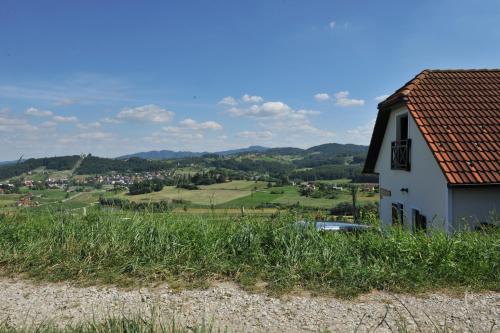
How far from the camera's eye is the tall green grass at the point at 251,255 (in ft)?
14.8

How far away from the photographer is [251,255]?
5098 mm

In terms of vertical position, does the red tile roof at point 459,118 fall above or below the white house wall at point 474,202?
above

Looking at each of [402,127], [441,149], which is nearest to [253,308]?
[441,149]

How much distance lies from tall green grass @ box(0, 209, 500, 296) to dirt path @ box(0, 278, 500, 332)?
0.79 feet

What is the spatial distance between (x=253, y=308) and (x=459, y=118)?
10202 mm

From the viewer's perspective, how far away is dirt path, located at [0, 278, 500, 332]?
11.9 feet

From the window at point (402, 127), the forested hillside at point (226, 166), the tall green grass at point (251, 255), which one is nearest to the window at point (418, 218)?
the window at point (402, 127)

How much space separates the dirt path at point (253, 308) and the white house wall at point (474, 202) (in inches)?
242

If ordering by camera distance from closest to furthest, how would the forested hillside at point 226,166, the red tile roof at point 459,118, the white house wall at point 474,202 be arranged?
the white house wall at point 474,202 → the red tile roof at point 459,118 → the forested hillside at point 226,166

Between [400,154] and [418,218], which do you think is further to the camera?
[400,154]

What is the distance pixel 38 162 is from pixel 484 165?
3182cm

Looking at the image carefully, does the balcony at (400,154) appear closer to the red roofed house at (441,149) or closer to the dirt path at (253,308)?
the red roofed house at (441,149)

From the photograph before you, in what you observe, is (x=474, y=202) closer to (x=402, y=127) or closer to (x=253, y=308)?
(x=402, y=127)

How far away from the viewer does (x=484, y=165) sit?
32.6ft
